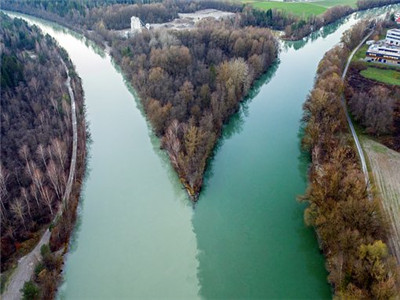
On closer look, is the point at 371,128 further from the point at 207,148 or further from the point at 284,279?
the point at 284,279

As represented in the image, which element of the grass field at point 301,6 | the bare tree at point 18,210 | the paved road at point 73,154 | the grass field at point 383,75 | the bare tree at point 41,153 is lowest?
the grass field at point 383,75

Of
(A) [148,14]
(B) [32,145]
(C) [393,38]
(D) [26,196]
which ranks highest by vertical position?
(A) [148,14]

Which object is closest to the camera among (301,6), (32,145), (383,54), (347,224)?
(347,224)

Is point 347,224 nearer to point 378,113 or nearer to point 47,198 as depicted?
point 378,113

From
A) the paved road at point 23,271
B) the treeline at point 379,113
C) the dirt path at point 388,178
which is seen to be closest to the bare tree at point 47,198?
the paved road at point 23,271

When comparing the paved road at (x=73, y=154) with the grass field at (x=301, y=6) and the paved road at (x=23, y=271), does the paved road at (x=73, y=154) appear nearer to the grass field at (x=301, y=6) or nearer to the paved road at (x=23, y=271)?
the paved road at (x=23, y=271)

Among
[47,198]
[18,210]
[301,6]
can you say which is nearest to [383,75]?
[47,198]

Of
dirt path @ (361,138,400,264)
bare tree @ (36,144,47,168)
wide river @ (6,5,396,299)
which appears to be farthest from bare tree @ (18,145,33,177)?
dirt path @ (361,138,400,264)
